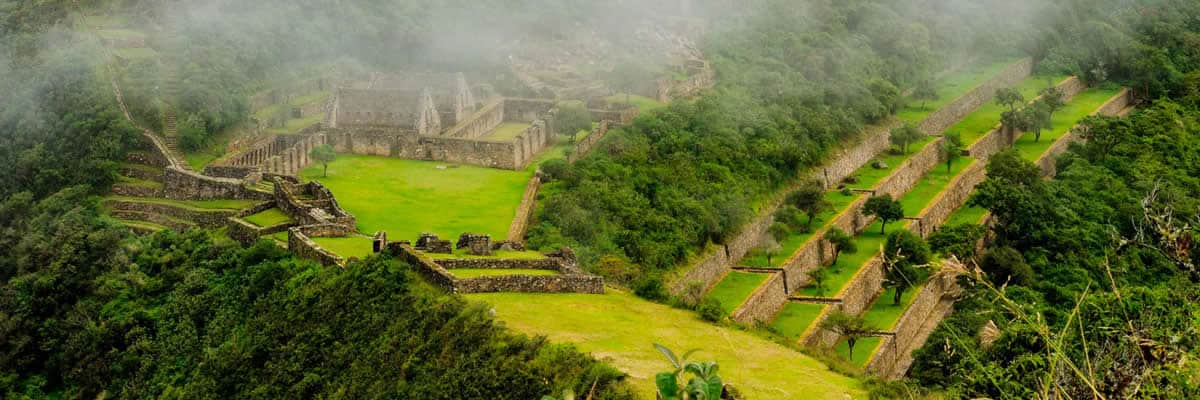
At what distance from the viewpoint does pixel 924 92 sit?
8519 cm

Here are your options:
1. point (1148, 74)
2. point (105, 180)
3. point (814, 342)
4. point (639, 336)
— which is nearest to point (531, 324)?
point (639, 336)

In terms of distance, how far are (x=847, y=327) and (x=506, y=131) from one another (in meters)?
22.9

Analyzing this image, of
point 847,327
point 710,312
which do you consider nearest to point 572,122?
point 847,327

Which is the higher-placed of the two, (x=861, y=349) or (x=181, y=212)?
(x=181, y=212)

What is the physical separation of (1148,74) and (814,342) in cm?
5315

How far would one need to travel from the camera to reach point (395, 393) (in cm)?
3319

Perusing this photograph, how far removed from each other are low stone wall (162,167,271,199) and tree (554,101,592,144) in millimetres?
15994

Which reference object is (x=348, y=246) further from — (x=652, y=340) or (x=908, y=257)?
(x=908, y=257)

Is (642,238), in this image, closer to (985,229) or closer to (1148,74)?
(985,229)

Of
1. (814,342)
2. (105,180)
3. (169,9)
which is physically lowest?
(814,342)

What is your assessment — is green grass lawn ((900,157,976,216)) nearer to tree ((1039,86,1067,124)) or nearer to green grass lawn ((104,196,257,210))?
tree ((1039,86,1067,124))

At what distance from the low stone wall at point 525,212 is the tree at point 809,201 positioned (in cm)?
1165

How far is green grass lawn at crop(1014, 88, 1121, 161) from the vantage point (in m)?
78.2

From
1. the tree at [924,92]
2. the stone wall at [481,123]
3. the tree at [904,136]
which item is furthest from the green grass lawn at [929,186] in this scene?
the stone wall at [481,123]
